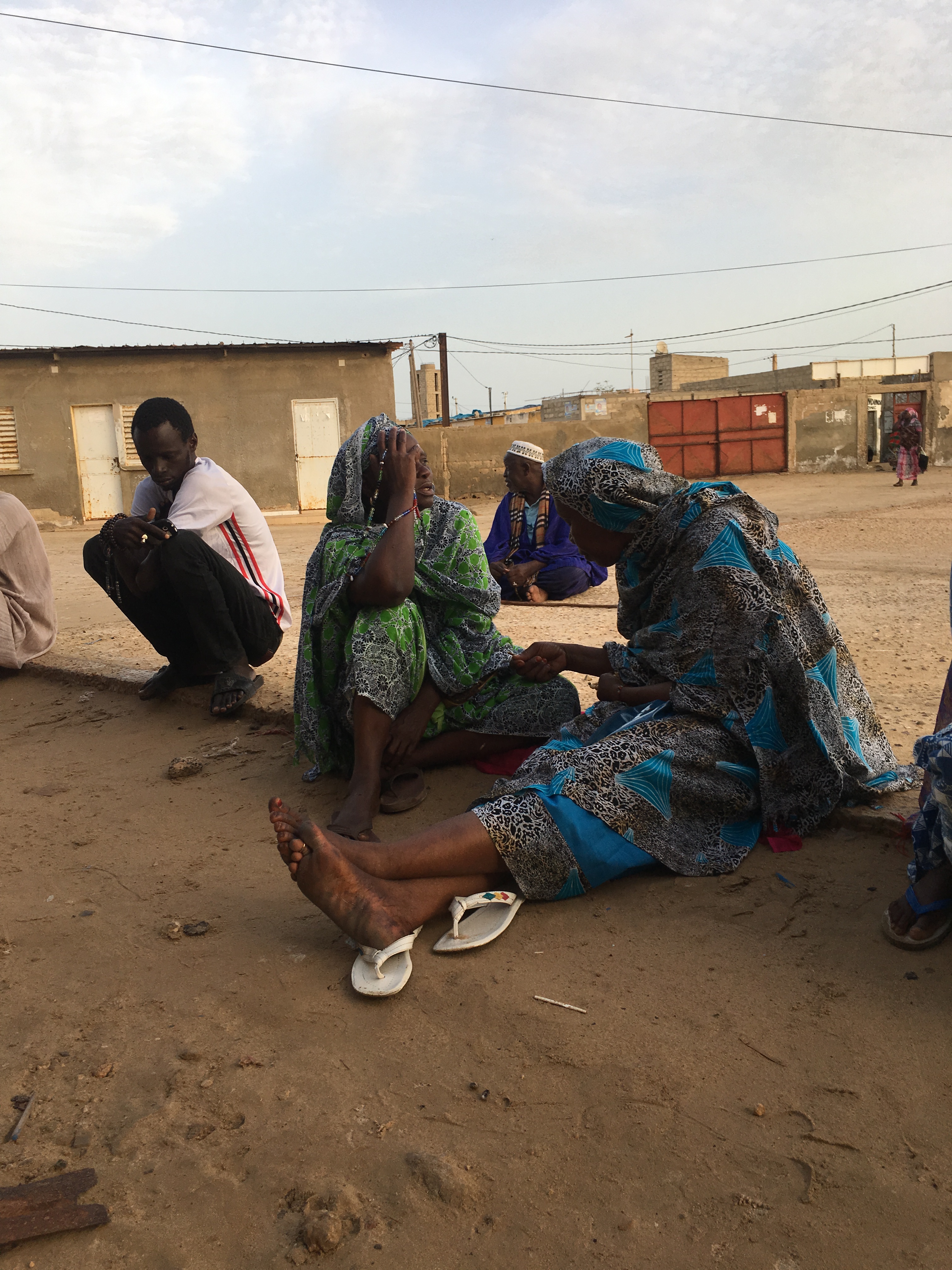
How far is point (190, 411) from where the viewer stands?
1977cm

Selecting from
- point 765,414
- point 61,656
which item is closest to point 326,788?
point 61,656

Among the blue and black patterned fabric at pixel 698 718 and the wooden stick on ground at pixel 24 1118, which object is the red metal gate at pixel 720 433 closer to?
the blue and black patterned fabric at pixel 698 718

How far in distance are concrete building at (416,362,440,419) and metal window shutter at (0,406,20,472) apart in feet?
101

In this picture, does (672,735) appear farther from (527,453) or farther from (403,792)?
(527,453)

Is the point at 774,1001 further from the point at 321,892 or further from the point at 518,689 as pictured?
the point at 518,689

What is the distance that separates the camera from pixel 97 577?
4547mm

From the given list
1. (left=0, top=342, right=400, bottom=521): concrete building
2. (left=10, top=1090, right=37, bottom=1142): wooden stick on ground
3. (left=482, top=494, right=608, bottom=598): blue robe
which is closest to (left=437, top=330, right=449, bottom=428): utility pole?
(left=0, top=342, right=400, bottom=521): concrete building

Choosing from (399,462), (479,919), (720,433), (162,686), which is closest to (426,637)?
(399,462)

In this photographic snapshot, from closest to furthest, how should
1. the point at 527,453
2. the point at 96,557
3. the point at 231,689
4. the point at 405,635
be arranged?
the point at 405,635 → the point at 231,689 → the point at 96,557 → the point at 527,453

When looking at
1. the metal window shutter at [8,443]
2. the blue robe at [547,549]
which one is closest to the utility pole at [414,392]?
the metal window shutter at [8,443]

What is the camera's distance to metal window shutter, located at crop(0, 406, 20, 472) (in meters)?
19.2

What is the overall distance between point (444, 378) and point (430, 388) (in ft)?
95.0

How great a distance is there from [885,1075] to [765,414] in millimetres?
24061

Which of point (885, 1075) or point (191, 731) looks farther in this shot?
point (191, 731)
